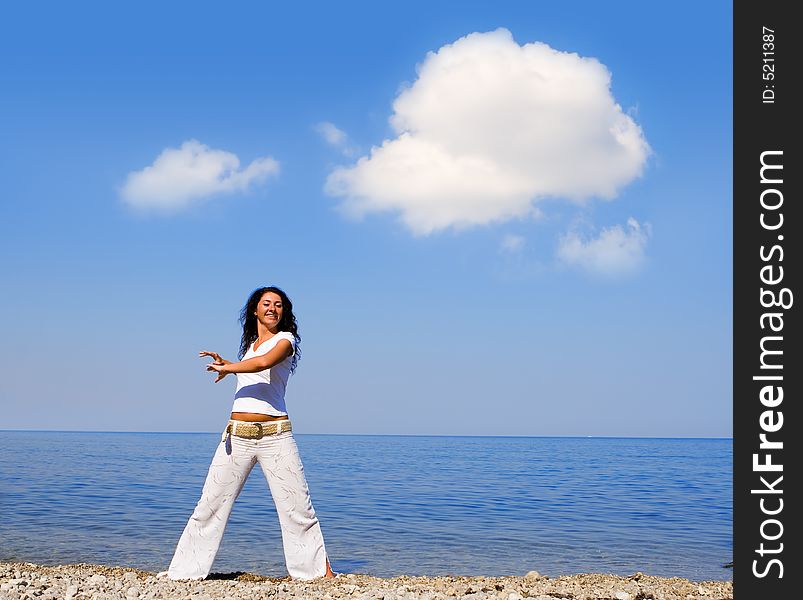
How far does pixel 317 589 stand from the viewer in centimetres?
619

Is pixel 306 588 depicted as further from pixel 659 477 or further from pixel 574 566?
pixel 659 477

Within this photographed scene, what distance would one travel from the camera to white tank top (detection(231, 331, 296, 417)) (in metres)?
6.63

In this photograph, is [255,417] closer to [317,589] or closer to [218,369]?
[218,369]

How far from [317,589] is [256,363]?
1886mm

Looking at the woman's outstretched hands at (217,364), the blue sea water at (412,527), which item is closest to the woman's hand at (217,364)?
the woman's outstretched hands at (217,364)

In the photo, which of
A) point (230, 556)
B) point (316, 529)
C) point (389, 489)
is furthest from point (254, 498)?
point (316, 529)

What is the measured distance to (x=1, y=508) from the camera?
14688 millimetres

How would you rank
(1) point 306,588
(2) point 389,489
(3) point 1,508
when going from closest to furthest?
1. (1) point 306,588
2. (3) point 1,508
3. (2) point 389,489

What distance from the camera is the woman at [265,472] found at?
21.8 ft

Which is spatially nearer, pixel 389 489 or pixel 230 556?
pixel 230 556
